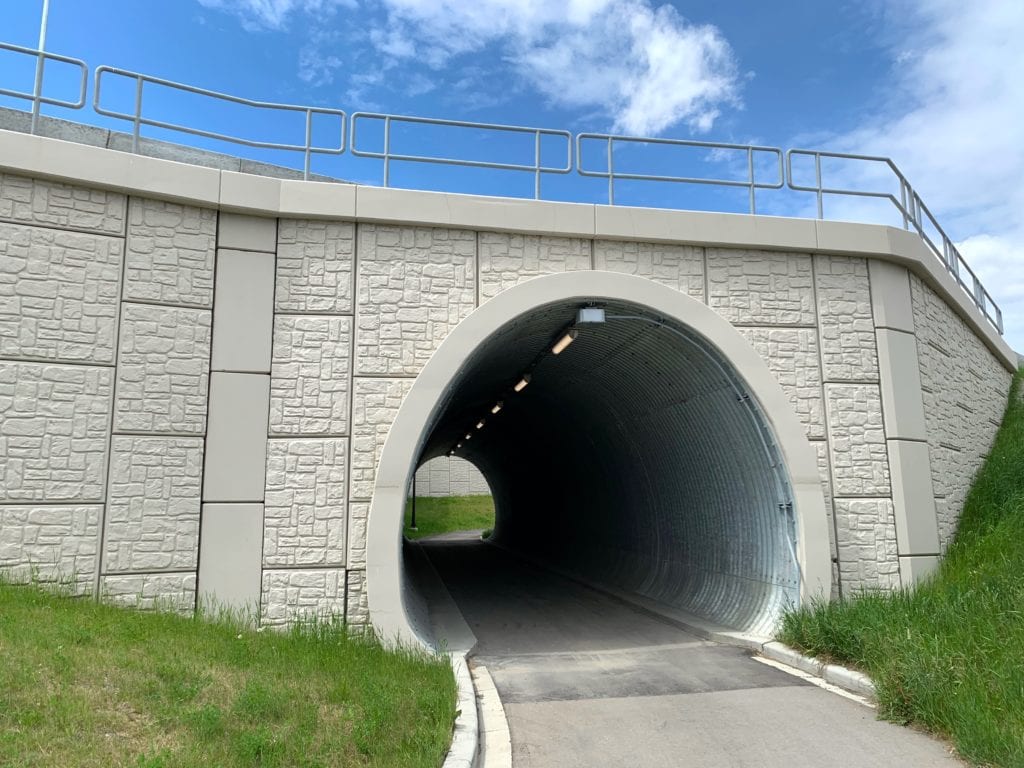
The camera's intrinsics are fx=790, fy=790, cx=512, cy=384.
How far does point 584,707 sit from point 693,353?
15.7ft

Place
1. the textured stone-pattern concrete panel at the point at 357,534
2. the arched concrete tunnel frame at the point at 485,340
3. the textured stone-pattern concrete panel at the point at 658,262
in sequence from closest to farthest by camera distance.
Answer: the arched concrete tunnel frame at the point at 485,340 → the textured stone-pattern concrete panel at the point at 357,534 → the textured stone-pattern concrete panel at the point at 658,262

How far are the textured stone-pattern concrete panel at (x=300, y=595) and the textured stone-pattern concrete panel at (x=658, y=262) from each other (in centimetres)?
475

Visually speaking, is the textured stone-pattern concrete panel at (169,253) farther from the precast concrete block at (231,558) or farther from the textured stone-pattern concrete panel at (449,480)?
the textured stone-pattern concrete panel at (449,480)

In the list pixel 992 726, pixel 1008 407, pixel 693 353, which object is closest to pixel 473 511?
pixel 1008 407

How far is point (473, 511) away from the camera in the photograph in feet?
148

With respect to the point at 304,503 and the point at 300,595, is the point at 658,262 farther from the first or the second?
the point at 300,595

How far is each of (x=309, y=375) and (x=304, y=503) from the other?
1376 mm

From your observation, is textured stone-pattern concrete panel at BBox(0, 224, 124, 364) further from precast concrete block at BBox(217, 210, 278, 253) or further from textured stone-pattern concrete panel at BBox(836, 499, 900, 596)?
textured stone-pattern concrete panel at BBox(836, 499, 900, 596)

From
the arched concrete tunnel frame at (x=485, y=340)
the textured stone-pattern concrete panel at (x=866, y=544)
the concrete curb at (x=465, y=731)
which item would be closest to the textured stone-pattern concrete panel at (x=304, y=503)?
the arched concrete tunnel frame at (x=485, y=340)

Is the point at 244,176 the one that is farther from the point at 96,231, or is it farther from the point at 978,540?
the point at 978,540

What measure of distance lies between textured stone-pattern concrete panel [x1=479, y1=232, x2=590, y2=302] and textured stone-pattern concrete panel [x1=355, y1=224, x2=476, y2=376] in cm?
17

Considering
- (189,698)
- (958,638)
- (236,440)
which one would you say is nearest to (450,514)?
(236,440)

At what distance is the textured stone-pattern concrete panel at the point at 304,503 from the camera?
324 inches

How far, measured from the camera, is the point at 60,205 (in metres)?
7.93
